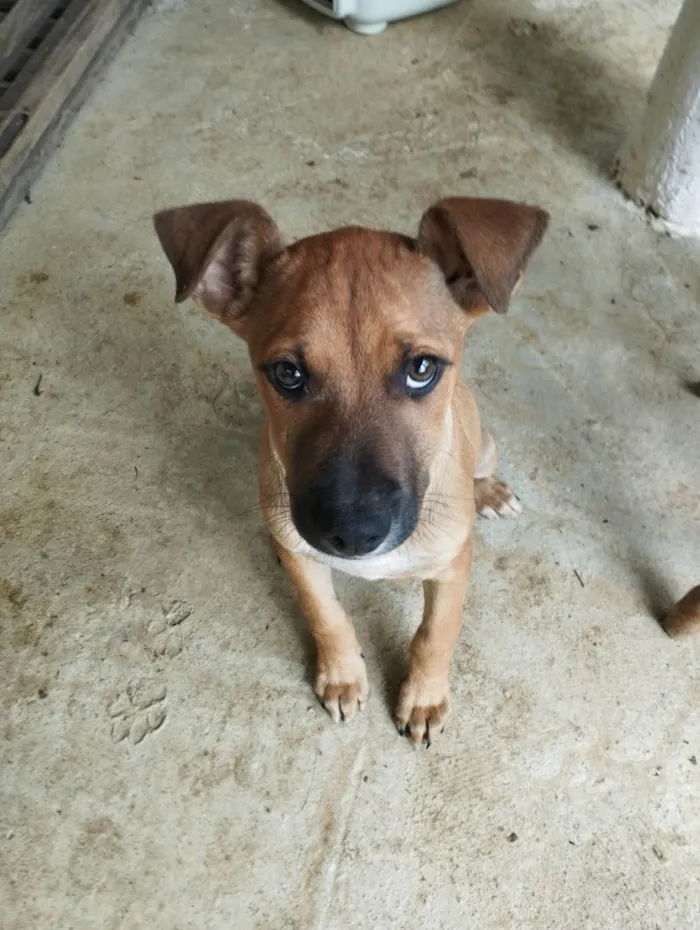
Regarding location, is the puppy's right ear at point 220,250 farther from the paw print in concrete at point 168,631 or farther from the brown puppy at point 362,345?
the paw print in concrete at point 168,631

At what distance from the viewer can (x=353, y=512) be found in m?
2.02

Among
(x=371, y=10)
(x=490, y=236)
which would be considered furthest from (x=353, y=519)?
(x=371, y=10)

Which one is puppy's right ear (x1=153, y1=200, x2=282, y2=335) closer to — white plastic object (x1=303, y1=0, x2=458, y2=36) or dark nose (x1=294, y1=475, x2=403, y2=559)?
dark nose (x1=294, y1=475, x2=403, y2=559)

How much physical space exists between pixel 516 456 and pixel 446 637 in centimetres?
120

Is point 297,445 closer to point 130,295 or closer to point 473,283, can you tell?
point 473,283

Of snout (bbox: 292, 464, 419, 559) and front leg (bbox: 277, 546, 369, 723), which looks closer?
snout (bbox: 292, 464, 419, 559)

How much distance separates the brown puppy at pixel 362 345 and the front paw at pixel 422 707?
59 cm

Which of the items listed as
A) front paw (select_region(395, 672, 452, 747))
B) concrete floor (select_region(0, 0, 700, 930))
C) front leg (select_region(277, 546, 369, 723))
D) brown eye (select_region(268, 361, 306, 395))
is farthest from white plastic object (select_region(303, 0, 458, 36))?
front paw (select_region(395, 672, 452, 747))

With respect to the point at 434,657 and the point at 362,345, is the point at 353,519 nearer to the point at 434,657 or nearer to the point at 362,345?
the point at 362,345

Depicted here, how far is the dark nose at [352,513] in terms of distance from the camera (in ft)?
6.63

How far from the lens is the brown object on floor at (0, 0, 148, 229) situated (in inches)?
176

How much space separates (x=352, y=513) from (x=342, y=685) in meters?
1.24

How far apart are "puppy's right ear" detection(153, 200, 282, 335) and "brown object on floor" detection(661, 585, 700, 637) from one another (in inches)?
78.9

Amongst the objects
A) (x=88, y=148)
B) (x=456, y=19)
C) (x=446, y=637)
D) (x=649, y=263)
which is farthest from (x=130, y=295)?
(x=456, y=19)
